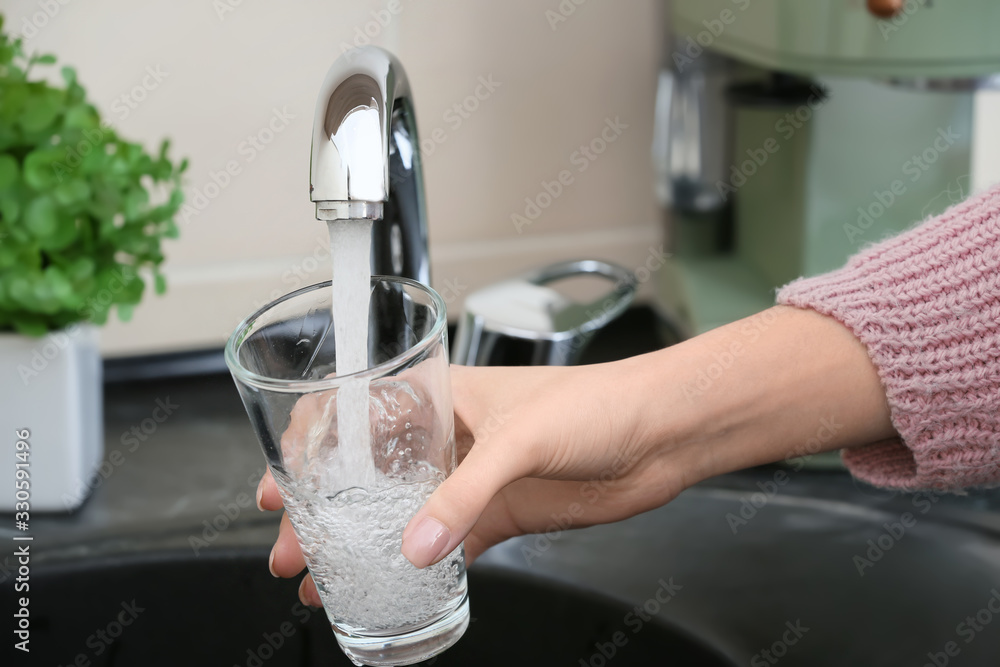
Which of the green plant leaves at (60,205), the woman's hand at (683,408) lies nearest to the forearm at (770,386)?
the woman's hand at (683,408)

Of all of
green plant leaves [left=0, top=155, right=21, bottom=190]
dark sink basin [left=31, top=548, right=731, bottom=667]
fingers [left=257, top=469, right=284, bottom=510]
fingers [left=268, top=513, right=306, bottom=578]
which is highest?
green plant leaves [left=0, top=155, right=21, bottom=190]

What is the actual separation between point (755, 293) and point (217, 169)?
21.0 inches

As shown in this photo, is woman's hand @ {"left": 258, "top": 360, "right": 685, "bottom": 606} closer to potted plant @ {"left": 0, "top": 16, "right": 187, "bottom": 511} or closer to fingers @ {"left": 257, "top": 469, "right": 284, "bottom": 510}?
fingers @ {"left": 257, "top": 469, "right": 284, "bottom": 510}

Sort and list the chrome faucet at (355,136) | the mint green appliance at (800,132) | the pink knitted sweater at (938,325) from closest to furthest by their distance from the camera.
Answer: the chrome faucet at (355,136) < the pink knitted sweater at (938,325) < the mint green appliance at (800,132)

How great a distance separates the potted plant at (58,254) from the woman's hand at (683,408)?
292mm

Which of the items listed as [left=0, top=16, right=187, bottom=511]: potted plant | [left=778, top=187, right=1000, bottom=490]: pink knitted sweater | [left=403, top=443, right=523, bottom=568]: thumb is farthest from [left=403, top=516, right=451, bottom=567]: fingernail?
[left=0, top=16, right=187, bottom=511]: potted plant

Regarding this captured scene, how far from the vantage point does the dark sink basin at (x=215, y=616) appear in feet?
2.05

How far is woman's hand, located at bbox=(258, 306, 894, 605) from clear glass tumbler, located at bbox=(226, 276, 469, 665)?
5 centimetres

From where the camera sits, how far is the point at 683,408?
50 cm

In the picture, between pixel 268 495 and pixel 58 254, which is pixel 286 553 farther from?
pixel 58 254

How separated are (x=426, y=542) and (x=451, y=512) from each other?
0.02m

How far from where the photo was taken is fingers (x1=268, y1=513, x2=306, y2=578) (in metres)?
0.50

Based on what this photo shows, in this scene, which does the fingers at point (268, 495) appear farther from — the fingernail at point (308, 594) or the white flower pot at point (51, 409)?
the white flower pot at point (51, 409)

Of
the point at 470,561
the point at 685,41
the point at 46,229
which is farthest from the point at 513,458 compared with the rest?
the point at 685,41
